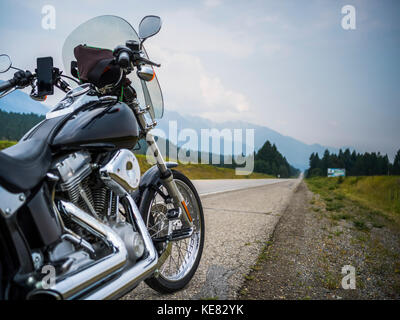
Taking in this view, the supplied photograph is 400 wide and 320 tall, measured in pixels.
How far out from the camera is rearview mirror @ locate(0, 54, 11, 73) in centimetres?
204

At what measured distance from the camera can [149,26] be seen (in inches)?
83.9

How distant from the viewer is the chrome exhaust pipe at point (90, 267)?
123 cm

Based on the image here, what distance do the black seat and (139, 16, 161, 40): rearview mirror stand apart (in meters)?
1.15

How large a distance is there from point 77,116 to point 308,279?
93.9 inches

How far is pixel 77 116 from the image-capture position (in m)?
1.55

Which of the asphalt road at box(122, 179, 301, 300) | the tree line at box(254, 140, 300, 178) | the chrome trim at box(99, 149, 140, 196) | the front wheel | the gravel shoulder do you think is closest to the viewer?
the chrome trim at box(99, 149, 140, 196)

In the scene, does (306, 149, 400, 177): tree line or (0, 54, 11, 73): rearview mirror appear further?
(306, 149, 400, 177): tree line

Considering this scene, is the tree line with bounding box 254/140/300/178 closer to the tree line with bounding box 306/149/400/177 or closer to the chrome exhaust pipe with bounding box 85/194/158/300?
the tree line with bounding box 306/149/400/177

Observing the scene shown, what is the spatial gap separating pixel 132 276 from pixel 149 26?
172 centimetres

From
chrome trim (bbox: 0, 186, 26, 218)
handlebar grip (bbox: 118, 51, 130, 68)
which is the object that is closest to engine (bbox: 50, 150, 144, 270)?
chrome trim (bbox: 0, 186, 26, 218)

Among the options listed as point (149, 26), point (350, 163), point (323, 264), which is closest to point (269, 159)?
point (350, 163)

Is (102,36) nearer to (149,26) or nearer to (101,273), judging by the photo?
(149,26)
